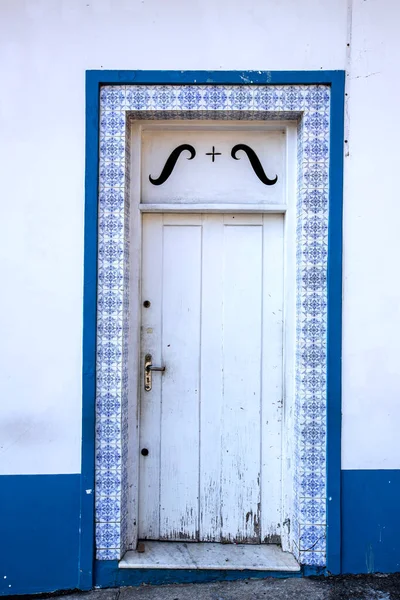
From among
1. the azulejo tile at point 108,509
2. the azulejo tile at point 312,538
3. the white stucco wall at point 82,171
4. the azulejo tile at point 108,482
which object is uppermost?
the white stucco wall at point 82,171

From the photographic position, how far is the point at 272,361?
134 inches

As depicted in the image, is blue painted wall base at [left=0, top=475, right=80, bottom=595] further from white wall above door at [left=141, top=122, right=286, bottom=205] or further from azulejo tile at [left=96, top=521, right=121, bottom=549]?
white wall above door at [left=141, top=122, right=286, bottom=205]

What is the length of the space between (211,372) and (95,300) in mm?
852

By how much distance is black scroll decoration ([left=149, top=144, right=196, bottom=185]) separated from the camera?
334 cm

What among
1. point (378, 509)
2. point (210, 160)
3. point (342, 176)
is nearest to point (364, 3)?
point (342, 176)

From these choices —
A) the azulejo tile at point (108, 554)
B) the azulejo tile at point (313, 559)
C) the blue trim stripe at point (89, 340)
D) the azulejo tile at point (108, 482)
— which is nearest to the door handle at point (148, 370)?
the blue trim stripe at point (89, 340)

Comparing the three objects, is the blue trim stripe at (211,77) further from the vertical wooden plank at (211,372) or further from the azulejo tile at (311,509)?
the azulejo tile at (311,509)

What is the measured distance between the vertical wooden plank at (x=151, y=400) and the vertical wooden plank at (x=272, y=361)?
65cm

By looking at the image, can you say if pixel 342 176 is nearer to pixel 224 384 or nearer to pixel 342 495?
pixel 224 384

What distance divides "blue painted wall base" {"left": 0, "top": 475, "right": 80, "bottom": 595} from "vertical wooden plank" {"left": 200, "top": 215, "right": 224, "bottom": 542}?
0.80 m

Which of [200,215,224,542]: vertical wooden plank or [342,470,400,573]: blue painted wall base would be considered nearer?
[342,470,400,573]: blue painted wall base

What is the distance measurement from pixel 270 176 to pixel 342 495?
6.30 feet

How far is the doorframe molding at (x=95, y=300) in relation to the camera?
10.2 feet

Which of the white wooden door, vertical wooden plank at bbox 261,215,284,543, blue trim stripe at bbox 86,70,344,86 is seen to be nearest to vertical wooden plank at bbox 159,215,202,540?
the white wooden door
